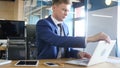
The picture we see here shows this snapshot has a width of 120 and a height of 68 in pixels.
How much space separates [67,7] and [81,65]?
1.79ft

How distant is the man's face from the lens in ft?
5.34

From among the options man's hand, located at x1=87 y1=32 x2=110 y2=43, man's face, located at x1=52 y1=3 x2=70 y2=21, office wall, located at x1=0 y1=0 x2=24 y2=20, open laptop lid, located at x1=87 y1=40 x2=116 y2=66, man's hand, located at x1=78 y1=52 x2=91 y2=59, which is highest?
office wall, located at x1=0 y1=0 x2=24 y2=20

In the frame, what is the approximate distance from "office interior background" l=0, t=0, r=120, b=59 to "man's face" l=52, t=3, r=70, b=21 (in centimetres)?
27

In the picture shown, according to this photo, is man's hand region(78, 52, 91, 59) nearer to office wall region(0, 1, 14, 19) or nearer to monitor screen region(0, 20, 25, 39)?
monitor screen region(0, 20, 25, 39)

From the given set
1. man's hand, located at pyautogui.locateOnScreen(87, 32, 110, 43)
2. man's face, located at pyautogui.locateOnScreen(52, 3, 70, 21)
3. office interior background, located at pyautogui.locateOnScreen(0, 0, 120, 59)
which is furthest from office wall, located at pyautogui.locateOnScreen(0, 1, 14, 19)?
man's hand, located at pyautogui.locateOnScreen(87, 32, 110, 43)

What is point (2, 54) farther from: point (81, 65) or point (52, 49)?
point (81, 65)

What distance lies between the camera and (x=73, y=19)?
727cm

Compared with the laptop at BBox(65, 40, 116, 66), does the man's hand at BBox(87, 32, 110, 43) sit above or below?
above

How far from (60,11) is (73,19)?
5.66 metres

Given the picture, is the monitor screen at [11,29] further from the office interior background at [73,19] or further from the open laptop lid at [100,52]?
the open laptop lid at [100,52]

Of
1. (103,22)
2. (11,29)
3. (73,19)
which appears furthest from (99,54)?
(73,19)

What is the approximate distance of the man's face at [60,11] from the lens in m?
1.63

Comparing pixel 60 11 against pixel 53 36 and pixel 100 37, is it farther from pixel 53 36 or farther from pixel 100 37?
pixel 100 37

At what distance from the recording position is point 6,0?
7953 millimetres
